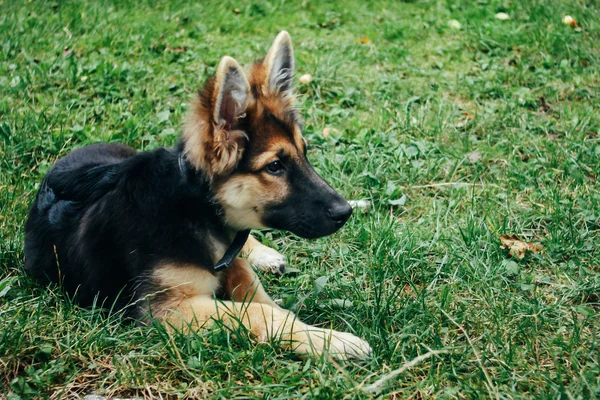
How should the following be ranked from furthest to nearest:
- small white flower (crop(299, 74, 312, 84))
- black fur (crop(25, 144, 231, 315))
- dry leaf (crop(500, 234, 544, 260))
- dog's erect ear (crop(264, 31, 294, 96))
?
1. small white flower (crop(299, 74, 312, 84))
2. dry leaf (crop(500, 234, 544, 260))
3. dog's erect ear (crop(264, 31, 294, 96))
4. black fur (crop(25, 144, 231, 315))

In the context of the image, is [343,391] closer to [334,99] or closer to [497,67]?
[334,99]

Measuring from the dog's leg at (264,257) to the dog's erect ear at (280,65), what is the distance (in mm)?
1094

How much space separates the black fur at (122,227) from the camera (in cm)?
297

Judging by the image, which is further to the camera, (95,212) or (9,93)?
(9,93)

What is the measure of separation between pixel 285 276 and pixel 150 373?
1.29m

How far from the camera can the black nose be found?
3.06m

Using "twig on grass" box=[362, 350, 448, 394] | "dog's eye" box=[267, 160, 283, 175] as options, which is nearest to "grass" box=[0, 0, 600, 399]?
"twig on grass" box=[362, 350, 448, 394]

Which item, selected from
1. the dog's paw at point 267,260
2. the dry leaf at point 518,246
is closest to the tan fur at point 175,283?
the dog's paw at point 267,260

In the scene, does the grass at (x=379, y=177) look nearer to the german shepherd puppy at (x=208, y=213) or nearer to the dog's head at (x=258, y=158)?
the german shepherd puppy at (x=208, y=213)

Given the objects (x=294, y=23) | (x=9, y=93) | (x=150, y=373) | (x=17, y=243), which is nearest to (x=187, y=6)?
(x=294, y=23)

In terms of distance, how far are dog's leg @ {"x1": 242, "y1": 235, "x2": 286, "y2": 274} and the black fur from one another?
660 millimetres

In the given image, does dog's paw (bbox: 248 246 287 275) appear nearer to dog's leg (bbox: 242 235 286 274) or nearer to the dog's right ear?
dog's leg (bbox: 242 235 286 274)

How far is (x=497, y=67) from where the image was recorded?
20.6 feet

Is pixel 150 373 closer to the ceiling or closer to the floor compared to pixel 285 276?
closer to the ceiling
